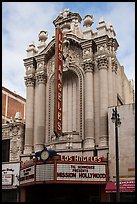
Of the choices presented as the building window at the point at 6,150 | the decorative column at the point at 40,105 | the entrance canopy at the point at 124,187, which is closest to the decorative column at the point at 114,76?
the decorative column at the point at 40,105

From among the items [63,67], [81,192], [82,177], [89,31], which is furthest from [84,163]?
[89,31]

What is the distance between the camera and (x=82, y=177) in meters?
28.0

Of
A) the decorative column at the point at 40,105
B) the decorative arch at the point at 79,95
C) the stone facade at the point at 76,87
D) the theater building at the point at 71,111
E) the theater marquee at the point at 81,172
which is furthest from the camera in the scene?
the decorative column at the point at 40,105

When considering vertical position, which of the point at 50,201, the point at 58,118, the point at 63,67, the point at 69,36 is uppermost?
the point at 69,36

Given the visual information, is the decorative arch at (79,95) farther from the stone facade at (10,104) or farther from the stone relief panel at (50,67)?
the stone facade at (10,104)

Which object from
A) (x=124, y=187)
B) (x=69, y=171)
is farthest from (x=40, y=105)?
(x=124, y=187)

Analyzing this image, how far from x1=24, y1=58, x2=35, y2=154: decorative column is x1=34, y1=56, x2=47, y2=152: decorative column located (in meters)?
0.62

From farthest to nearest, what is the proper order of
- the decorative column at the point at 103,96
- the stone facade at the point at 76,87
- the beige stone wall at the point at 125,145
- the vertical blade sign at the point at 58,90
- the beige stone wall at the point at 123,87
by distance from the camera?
1. the beige stone wall at the point at 123,87
2. the stone facade at the point at 76,87
3. the vertical blade sign at the point at 58,90
4. the decorative column at the point at 103,96
5. the beige stone wall at the point at 125,145

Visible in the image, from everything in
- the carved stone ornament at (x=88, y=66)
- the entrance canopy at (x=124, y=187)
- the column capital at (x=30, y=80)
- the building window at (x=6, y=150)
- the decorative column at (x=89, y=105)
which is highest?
the carved stone ornament at (x=88, y=66)

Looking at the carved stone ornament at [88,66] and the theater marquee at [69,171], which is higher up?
the carved stone ornament at [88,66]

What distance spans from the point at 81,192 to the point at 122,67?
15317 mm

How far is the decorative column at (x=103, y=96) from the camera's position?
99.2 feet

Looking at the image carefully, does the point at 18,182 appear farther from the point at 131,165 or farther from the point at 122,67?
the point at 122,67

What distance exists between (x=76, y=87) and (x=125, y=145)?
8.89 metres
